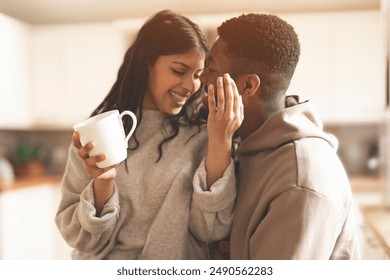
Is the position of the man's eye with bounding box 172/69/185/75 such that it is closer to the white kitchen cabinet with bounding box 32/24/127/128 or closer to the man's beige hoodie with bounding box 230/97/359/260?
the man's beige hoodie with bounding box 230/97/359/260

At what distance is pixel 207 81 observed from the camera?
2.16 ft

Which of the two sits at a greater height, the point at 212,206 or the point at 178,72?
the point at 178,72

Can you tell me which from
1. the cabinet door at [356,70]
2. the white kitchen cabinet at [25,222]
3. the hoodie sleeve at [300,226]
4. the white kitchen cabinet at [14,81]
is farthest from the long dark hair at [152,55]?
the white kitchen cabinet at [25,222]

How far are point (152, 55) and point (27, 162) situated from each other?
1.65 metres

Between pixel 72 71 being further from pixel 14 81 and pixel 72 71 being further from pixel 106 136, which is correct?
pixel 106 136

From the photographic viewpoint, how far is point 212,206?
2.00 feet

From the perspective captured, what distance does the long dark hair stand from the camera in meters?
0.69

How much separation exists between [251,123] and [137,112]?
0.60 ft

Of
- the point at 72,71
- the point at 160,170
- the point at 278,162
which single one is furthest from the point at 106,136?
the point at 72,71

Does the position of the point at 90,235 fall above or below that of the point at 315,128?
below

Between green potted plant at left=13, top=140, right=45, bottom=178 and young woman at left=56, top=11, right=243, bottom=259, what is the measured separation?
59.8 inches

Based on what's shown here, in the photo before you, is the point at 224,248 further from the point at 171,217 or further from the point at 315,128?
the point at 315,128

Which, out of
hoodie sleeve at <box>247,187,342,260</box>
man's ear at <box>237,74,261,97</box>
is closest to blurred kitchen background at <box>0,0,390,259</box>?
man's ear at <box>237,74,261,97</box>
